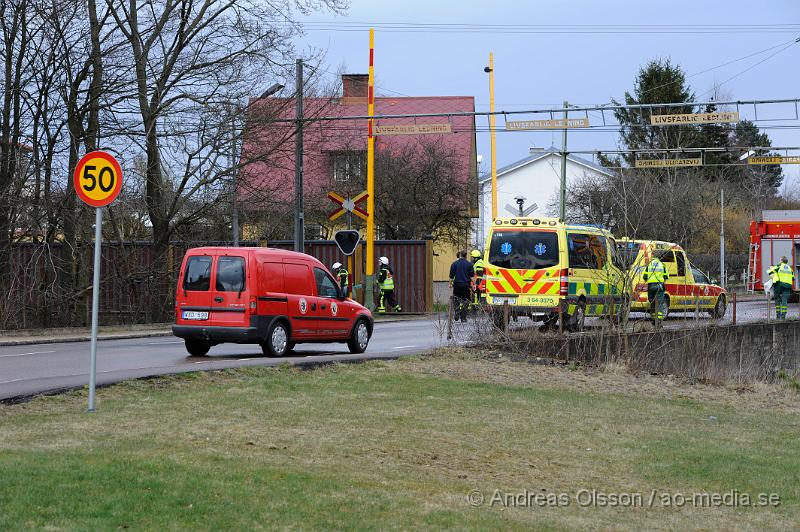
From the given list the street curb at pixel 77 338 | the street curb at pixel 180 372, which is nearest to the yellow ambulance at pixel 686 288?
the street curb at pixel 77 338

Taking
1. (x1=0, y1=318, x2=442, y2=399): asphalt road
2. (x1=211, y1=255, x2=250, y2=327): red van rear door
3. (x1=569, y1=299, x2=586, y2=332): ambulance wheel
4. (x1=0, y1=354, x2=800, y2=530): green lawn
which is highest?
(x1=211, y1=255, x2=250, y2=327): red van rear door

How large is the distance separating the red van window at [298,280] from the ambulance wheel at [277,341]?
2.12 feet

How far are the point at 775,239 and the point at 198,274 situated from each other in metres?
30.1

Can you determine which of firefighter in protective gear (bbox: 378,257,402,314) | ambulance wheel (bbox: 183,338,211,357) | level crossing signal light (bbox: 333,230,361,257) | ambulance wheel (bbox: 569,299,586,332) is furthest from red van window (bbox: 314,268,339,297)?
firefighter in protective gear (bbox: 378,257,402,314)

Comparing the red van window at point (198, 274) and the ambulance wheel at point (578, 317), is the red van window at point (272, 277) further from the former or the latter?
the ambulance wheel at point (578, 317)

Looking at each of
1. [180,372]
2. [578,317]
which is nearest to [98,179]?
[180,372]

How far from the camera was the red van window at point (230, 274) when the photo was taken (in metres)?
18.1

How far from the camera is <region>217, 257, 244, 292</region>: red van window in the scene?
18.1 metres

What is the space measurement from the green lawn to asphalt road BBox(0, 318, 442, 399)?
83 centimetres

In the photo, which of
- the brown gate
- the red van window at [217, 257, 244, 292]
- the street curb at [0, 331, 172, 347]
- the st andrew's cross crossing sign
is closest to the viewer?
the red van window at [217, 257, 244, 292]

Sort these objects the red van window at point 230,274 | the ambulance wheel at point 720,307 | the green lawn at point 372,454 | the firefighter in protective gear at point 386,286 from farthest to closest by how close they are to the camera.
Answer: the firefighter in protective gear at point 386,286 < the ambulance wheel at point 720,307 < the red van window at point 230,274 < the green lawn at point 372,454

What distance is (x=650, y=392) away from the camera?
1567cm

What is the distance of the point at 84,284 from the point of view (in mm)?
29875

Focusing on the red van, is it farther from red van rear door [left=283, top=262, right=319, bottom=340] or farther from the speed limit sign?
the speed limit sign
